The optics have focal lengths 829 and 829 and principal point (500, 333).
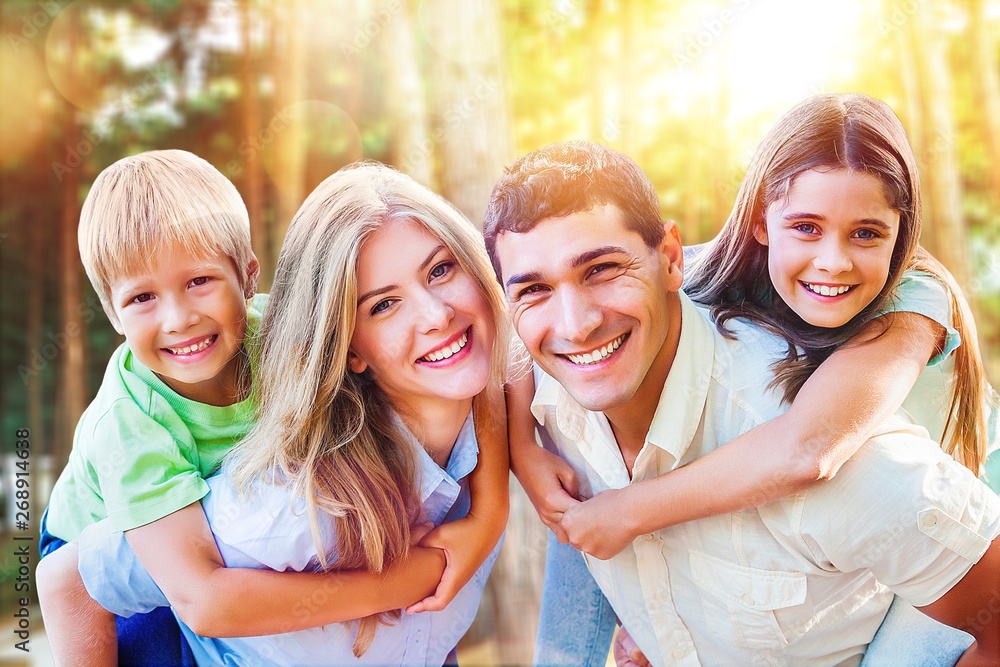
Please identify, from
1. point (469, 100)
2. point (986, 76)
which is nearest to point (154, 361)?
point (469, 100)

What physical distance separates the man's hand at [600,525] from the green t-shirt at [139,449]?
25.1 inches

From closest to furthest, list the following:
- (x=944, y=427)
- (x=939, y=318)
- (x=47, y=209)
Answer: (x=939, y=318) < (x=944, y=427) < (x=47, y=209)

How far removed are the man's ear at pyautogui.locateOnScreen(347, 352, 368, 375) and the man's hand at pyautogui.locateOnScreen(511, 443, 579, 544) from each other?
37cm

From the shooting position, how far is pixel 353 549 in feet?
4.86

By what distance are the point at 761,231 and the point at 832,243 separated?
0.15 m

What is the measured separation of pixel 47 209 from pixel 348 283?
13.6 feet

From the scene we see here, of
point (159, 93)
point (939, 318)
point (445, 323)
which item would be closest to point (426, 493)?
point (445, 323)

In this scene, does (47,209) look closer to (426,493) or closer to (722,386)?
(426,493)

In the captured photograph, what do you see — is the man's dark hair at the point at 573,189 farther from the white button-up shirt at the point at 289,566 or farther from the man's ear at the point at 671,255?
the white button-up shirt at the point at 289,566

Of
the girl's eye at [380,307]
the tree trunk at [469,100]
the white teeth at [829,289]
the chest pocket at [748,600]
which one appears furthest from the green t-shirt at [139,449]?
the tree trunk at [469,100]

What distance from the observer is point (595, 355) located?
4.58 ft

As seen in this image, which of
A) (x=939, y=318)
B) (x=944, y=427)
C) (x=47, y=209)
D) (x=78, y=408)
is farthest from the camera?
(x=47, y=209)

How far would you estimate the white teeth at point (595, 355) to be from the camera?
1.39 metres

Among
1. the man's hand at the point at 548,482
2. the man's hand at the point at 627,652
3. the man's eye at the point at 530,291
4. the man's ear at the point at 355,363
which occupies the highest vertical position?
the man's eye at the point at 530,291
